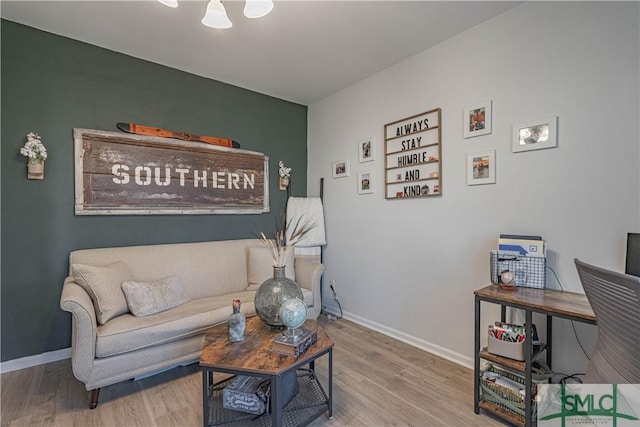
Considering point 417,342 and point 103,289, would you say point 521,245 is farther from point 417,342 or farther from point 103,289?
point 103,289

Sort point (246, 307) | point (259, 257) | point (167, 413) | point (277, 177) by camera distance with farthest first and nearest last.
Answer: point (277, 177), point (259, 257), point (246, 307), point (167, 413)

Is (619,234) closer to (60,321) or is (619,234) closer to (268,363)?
(268,363)

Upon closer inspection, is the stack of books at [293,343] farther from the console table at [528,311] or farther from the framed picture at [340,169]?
the framed picture at [340,169]

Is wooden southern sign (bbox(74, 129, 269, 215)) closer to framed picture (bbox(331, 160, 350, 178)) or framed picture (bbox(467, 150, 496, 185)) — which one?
framed picture (bbox(331, 160, 350, 178))

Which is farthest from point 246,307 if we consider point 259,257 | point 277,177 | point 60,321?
point 277,177

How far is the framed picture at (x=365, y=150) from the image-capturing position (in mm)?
3172

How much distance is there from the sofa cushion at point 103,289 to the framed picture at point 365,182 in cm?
230

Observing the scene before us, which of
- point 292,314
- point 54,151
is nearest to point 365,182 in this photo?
point 292,314

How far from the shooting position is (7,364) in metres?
2.31

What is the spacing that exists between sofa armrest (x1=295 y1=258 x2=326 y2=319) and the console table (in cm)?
147

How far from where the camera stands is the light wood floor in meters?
1.78

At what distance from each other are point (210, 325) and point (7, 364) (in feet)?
5.12

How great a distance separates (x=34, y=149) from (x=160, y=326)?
1646 mm

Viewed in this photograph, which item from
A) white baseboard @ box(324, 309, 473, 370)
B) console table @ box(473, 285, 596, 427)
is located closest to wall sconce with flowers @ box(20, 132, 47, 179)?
white baseboard @ box(324, 309, 473, 370)
